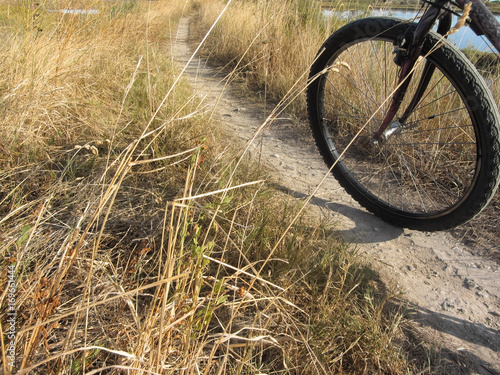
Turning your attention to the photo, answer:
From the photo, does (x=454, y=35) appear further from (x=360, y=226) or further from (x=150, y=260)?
(x=150, y=260)

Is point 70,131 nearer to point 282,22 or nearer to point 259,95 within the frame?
point 259,95

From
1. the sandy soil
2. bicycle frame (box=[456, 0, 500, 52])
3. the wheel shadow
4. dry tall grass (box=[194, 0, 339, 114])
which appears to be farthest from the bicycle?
dry tall grass (box=[194, 0, 339, 114])

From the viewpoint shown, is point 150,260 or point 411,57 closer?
point 150,260

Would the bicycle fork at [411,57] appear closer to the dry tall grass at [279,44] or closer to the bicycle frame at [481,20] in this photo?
the bicycle frame at [481,20]

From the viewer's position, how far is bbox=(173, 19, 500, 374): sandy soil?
58.5 inches

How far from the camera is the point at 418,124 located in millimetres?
2305

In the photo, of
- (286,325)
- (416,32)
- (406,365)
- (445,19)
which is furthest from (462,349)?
(445,19)

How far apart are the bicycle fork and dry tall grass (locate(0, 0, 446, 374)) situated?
0.82 meters

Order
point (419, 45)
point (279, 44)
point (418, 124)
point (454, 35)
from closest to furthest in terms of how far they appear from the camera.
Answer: point (419, 45)
point (418, 124)
point (454, 35)
point (279, 44)

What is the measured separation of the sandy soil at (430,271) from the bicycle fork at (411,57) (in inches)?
22.8

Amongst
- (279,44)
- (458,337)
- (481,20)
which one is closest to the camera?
(458,337)

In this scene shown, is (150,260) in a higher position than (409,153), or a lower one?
lower

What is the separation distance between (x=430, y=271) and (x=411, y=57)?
1.16 m

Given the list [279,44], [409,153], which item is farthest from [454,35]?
[279,44]
